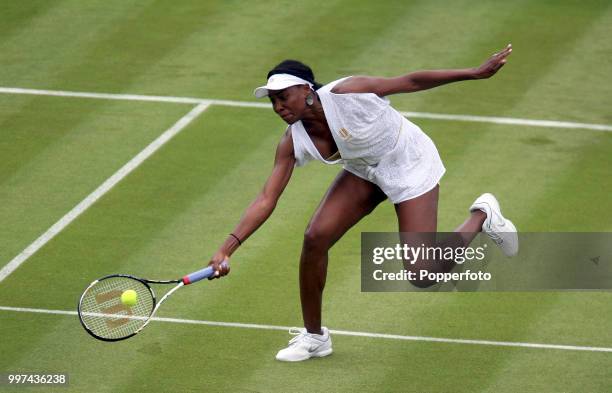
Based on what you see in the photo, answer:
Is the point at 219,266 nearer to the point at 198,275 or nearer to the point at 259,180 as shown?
the point at 198,275

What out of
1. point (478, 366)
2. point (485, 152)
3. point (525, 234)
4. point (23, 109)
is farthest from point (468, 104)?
point (478, 366)

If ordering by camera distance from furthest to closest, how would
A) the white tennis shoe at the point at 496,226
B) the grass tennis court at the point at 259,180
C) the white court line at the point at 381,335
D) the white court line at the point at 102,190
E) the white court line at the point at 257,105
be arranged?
the white court line at the point at 257,105, the white court line at the point at 102,190, the white tennis shoe at the point at 496,226, the white court line at the point at 381,335, the grass tennis court at the point at 259,180

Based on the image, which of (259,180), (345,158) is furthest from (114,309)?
(259,180)

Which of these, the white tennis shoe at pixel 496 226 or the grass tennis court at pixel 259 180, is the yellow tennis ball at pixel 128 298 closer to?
the grass tennis court at pixel 259 180

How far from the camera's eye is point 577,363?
9562 mm

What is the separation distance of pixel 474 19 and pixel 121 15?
14.5 feet

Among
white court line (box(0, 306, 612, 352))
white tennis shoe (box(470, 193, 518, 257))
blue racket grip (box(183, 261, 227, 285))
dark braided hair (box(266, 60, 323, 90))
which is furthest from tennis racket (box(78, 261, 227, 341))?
white tennis shoe (box(470, 193, 518, 257))

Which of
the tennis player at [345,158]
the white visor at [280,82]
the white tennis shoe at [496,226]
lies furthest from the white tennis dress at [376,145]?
the white tennis shoe at [496,226]

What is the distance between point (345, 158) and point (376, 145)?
23 cm

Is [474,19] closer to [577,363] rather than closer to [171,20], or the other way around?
[171,20]

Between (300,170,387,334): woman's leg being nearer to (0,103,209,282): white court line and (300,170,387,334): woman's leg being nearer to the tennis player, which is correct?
the tennis player

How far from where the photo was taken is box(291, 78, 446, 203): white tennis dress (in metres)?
9.18

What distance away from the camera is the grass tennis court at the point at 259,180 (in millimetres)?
9609

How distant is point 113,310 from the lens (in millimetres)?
9172
